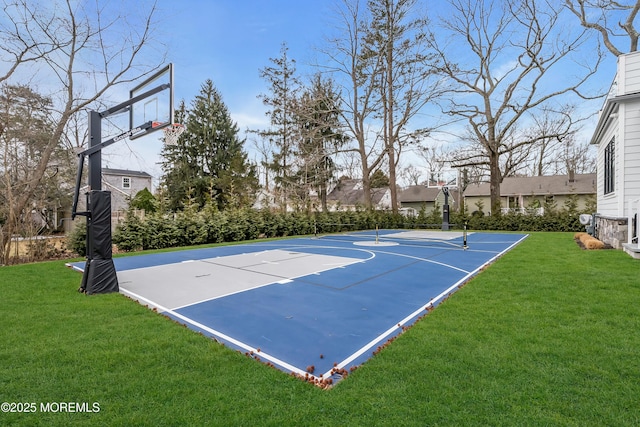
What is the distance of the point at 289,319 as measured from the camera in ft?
14.1

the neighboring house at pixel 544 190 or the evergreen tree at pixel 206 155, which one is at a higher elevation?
the evergreen tree at pixel 206 155

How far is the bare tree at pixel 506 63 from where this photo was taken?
19.9m

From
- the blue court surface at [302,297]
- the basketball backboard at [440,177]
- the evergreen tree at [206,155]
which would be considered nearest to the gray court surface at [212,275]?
the blue court surface at [302,297]

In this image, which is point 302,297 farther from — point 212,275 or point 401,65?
point 401,65

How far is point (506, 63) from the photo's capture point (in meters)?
22.1

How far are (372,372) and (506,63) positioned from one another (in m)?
24.8

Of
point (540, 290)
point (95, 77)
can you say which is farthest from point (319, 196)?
point (540, 290)

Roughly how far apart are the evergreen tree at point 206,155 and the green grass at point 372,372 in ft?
78.0

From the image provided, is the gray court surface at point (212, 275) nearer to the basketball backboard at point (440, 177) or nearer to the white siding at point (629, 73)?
the white siding at point (629, 73)

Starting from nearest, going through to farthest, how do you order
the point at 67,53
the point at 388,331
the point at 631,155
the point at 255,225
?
1. the point at 388,331
2. the point at 631,155
3. the point at 67,53
4. the point at 255,225

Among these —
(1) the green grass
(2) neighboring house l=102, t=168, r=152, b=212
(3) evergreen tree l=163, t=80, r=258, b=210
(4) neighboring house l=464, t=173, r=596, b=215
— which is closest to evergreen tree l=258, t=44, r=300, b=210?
(3) evergreen tree l=163, t=80, r=258, b=210

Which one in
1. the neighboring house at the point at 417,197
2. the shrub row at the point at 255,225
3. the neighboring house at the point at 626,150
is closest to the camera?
the neighboring house at the point at 626,150

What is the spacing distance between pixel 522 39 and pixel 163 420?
83.3 feet

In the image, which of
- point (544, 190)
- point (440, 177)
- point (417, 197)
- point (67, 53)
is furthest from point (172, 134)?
point (440, 177)
